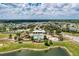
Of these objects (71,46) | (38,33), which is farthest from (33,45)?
(71,46)

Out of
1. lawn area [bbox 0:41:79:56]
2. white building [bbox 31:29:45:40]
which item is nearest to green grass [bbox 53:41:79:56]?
lawn area [bbox 0:41:79:56]

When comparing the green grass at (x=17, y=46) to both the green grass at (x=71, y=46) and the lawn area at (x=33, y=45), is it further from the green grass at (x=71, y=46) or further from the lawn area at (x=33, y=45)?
the green grass at (x=71, y=46)

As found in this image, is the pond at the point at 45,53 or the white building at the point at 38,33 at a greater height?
the white building at the point at 38,33

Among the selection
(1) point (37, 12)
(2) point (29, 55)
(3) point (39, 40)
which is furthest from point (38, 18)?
(2) point (29, 55)

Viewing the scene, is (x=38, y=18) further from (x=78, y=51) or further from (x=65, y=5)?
(x=78, y=51)

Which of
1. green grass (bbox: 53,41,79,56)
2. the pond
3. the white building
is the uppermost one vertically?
the white building

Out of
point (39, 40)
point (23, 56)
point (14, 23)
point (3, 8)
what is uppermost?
point (3, 8)

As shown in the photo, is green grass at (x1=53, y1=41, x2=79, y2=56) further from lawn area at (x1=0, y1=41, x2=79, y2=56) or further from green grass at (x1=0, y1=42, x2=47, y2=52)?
green grass at (x1=0, y1=42, x2=47, y2=52)

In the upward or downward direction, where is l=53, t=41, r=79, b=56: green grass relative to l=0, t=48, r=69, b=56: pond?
upward

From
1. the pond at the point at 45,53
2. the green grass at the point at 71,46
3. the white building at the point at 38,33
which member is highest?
the white building at the point at 38,33

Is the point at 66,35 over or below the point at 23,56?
over

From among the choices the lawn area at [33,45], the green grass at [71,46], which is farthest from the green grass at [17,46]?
the green grass at [71,46]
